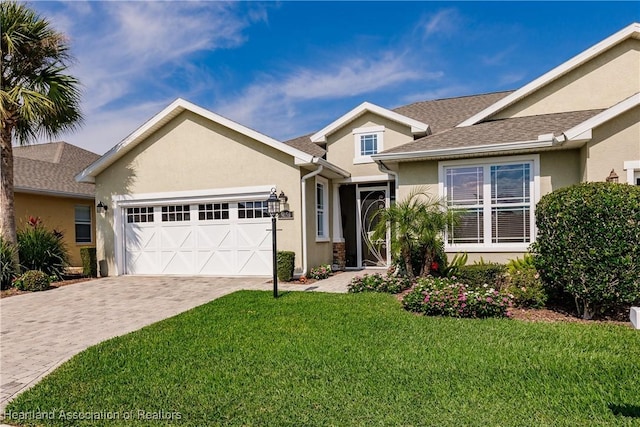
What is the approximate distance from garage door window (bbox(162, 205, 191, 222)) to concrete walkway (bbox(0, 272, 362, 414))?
1.91m

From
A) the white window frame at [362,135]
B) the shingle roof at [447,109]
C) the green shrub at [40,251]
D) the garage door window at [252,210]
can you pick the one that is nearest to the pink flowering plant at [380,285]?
the garage door window at [252,210]

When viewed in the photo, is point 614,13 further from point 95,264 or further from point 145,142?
point 95,264

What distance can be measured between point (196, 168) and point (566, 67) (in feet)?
36.2

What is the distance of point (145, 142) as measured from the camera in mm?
12781

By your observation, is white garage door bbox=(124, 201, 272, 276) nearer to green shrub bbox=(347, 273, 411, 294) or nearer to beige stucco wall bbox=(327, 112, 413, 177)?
green shrub bbox=(347, 273, 411, 294)

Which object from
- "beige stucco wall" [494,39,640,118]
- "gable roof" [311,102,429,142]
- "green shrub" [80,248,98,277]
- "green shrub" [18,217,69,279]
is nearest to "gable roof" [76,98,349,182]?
"gable roof" [311,102,429,142]

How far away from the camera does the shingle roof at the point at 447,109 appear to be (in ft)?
49.7

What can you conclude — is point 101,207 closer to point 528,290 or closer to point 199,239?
point 199,239

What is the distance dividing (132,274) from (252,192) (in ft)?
16.8

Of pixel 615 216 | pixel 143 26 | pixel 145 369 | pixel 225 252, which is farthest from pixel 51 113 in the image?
pixel 615 216

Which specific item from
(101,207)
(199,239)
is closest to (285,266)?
(199,239)

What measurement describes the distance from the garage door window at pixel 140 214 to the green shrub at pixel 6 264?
10.5 feet

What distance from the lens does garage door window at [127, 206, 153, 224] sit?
1288 centimetres

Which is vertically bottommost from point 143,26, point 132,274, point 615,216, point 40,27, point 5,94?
point 132,274
